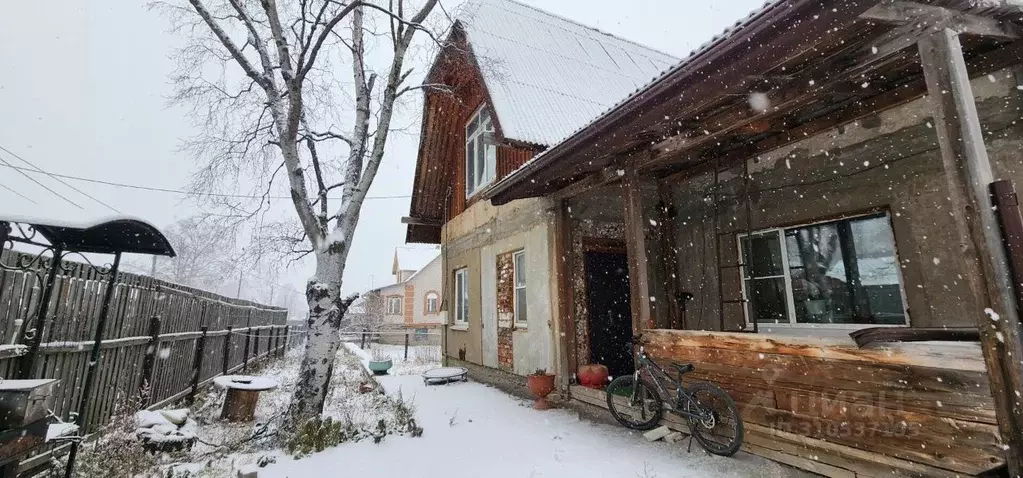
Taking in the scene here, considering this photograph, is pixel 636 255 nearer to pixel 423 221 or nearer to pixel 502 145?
pixel 502 145

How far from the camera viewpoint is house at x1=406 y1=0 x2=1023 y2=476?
267 cm

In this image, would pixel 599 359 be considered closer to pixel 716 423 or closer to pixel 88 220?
pixel 716 423

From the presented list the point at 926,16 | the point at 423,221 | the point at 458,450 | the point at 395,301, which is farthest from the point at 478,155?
the point at 395,301

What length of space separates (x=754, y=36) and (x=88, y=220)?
5659mm

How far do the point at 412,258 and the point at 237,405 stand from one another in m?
33.5

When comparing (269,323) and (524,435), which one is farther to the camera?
(269,323)

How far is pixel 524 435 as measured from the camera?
5273mm

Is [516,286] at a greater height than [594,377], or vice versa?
[516,286]

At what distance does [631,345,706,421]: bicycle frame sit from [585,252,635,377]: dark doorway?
7.42 feet

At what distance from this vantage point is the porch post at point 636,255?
514 cm

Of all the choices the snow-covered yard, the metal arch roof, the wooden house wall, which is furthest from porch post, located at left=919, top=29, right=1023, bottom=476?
the metal arch roof

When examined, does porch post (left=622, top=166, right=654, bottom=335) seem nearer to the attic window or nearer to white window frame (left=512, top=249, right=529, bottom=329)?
white window frame (left=512, top=249, right=529, bottom=329)

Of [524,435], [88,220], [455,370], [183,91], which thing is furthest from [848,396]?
[183,91]

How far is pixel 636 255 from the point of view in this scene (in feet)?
17.0
